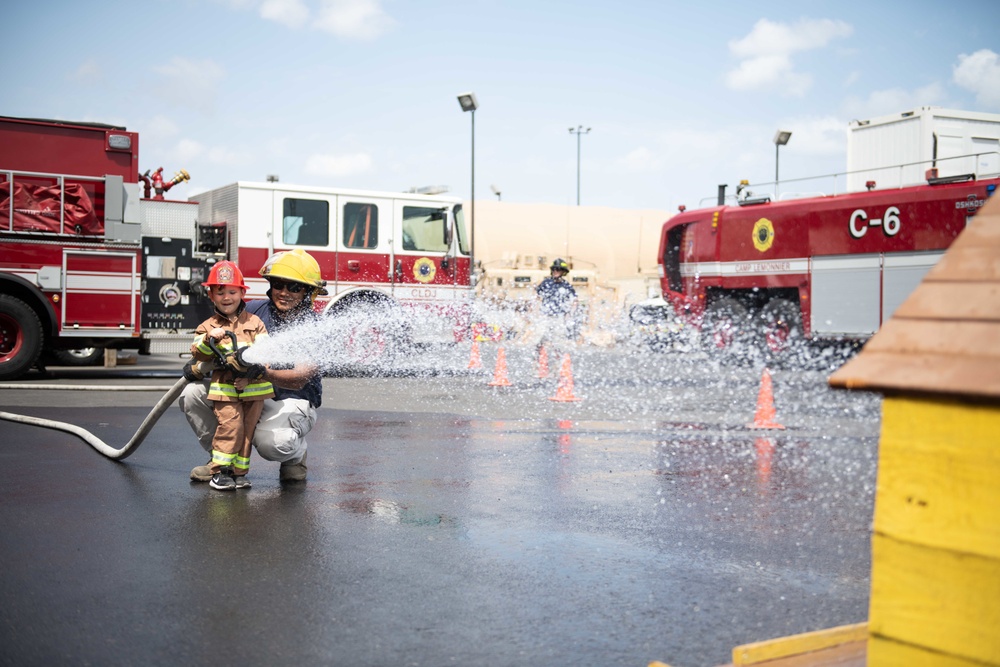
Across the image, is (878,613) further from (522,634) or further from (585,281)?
(585,281)

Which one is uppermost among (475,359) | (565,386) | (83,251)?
(83,251)

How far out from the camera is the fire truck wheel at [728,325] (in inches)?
758

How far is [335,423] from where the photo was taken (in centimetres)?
945

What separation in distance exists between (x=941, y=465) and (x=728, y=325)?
17.7 m

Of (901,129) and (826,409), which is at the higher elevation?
(901,129)

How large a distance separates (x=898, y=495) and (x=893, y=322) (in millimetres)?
387

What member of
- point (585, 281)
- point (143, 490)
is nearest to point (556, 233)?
point (585, 281)

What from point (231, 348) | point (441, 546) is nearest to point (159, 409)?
point (231, 348)

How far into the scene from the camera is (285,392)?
20.3ft

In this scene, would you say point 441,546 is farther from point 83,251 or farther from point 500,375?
point 83,251

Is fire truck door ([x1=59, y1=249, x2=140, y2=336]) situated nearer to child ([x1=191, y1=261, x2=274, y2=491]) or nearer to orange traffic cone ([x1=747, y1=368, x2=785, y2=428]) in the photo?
child ([x1=191, y1=261, x2=274, y2=491])

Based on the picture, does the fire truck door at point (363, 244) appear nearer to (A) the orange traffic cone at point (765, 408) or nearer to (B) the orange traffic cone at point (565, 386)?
(B) the orange traffic cone at point (565, 386)

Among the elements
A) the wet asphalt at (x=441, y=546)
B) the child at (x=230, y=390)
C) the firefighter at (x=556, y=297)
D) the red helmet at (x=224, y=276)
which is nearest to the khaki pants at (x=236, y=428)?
the child at (x=230, y=390)

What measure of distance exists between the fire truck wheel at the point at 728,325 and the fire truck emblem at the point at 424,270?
6.79m
